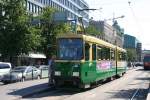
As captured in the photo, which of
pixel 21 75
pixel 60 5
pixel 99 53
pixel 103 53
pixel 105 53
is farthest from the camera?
pixel 60 5

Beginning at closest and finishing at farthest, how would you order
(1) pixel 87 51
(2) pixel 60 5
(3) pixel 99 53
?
(1) pixel 87 51 < (3) pixel 99 53 < (2) pixel 60 5

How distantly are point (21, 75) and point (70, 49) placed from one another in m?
12.0

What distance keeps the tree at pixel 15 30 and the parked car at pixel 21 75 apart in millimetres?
11551

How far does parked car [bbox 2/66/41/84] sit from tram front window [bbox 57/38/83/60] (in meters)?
10.8

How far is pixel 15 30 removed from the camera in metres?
50.3

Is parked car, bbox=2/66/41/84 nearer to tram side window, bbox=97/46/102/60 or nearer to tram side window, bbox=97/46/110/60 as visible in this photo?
tram side window, bbox=97/46/110/60

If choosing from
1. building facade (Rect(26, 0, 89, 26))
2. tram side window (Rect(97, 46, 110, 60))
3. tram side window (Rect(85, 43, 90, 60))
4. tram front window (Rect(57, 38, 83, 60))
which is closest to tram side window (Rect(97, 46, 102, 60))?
tram side window (Rect(97, 46, 110, 60))

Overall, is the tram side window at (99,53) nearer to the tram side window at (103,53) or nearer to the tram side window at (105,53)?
the tram side window at (103,53)

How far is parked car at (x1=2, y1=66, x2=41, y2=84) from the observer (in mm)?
33719

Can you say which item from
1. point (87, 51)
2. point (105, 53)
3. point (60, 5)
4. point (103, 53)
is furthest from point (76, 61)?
point (60, 5)

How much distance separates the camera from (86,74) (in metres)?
23.6

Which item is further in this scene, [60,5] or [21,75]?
[60,5]

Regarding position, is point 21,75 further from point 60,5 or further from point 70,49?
point 60,5

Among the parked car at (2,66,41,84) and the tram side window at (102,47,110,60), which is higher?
the tram side window at (102,47,110,60)
